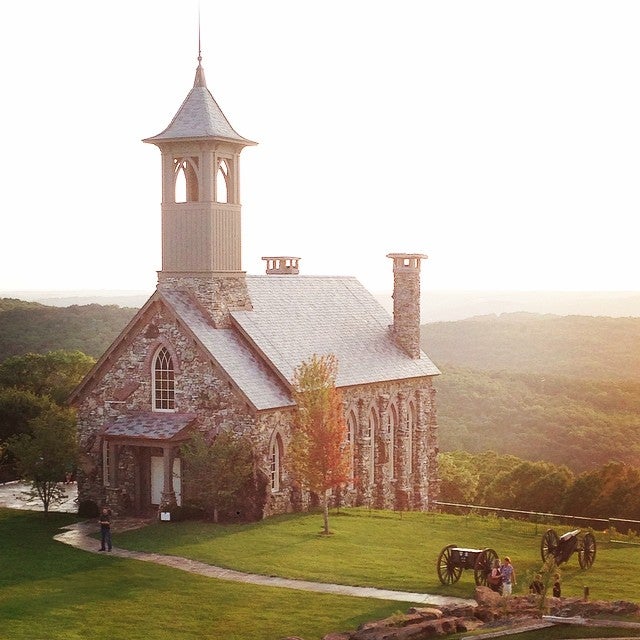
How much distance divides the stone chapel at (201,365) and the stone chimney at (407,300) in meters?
6.01

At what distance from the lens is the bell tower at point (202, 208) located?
4919 centimetres

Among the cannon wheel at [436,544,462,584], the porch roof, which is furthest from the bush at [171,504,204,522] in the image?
the cannon wheel at [436,544,462,584]

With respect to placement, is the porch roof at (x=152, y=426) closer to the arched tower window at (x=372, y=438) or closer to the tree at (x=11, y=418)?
the arched tower window at (x=372, y=438)

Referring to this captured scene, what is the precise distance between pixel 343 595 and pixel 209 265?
63.5 feet

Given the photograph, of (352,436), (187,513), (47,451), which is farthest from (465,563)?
(47,451)

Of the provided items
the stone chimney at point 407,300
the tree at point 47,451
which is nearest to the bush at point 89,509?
the tree at point 47,451

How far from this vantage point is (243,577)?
36.3 m

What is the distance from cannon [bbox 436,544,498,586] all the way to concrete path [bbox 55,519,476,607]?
1.36m

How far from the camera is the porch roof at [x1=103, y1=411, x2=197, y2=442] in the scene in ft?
151

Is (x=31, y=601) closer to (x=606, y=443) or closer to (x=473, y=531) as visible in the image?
(x=473, y=531)

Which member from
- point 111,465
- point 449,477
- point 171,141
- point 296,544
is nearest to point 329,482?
point 296,544

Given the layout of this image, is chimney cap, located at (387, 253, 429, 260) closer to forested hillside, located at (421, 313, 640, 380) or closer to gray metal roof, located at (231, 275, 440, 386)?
gray metal roof, located at (231, 275, 440, 386)

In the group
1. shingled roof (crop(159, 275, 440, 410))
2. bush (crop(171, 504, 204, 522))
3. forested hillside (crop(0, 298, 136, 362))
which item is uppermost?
forested hillside (crop(0, 298, 136, 362))

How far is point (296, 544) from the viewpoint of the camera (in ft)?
135
